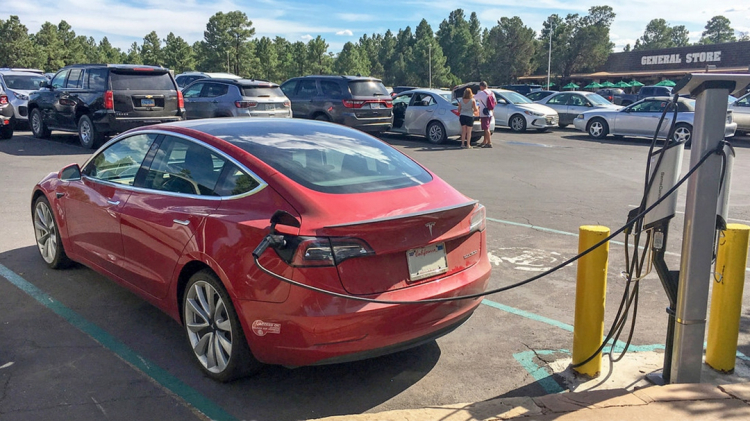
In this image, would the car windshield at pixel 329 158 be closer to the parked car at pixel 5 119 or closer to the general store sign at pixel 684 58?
the parked car at pixel 5 119

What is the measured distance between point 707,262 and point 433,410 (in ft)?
5.73

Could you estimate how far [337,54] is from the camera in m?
80.3

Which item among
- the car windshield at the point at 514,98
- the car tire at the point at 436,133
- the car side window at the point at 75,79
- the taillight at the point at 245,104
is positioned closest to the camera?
the car side window at the point at 75,79

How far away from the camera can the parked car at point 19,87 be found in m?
17.6

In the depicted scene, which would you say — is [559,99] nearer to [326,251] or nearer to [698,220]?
[698,220]

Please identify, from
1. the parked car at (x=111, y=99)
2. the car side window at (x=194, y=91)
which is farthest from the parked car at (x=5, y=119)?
the car side window at (x=194, y=91)

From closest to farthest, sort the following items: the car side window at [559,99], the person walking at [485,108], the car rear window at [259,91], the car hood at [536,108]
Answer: the car rear window at [259,91]
the person walking at [485,108]
the car hood at [536,108]
the car side window at [559,99]

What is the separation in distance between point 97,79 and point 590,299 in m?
13.0

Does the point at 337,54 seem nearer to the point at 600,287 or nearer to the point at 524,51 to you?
the point at 524,51

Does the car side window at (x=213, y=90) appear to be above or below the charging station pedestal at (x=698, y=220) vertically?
above

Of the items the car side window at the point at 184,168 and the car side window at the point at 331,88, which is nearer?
the car side window at the point at 184,168

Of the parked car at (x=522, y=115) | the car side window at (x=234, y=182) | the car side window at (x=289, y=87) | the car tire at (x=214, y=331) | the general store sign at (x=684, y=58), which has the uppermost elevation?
the general store sign at (x=684, y=58)

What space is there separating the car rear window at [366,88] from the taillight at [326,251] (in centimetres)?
1405

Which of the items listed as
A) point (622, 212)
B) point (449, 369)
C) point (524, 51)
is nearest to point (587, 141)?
point (622, 212)
